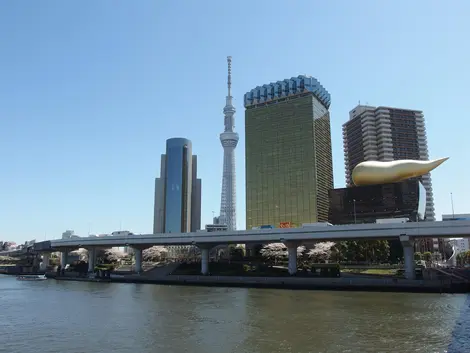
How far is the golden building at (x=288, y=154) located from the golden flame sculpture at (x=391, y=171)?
60.0 metres

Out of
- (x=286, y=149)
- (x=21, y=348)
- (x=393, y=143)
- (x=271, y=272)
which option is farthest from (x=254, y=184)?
(x=21, y=348)

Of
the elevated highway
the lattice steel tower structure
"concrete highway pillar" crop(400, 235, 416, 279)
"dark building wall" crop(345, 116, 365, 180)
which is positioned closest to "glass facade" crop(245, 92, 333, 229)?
the lattice steel tower structure

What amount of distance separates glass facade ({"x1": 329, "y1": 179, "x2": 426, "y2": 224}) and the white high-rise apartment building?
85.3m

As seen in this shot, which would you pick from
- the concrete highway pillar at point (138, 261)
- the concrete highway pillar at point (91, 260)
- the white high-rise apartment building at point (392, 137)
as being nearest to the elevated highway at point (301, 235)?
the concrete highway pillar at point (138, 261)

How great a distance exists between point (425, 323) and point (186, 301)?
2770 cm

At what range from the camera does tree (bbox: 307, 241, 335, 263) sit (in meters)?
102

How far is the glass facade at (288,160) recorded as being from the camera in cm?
16300

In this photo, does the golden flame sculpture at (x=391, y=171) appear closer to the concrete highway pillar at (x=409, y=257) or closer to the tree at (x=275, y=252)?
the tree at (x=275, y=252)

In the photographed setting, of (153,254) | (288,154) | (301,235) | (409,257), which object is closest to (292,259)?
(301,235)

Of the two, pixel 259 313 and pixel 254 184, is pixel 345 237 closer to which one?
pixel 259 313

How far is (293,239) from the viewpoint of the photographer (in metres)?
80.0

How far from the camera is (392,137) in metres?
184

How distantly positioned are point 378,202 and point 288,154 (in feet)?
242

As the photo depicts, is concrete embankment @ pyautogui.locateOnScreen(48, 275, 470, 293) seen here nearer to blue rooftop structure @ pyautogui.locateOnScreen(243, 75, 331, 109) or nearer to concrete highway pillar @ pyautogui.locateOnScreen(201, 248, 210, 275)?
concrete highway pillar @ pyautogui.locateOnScreen(201, 248, 210, 275)
